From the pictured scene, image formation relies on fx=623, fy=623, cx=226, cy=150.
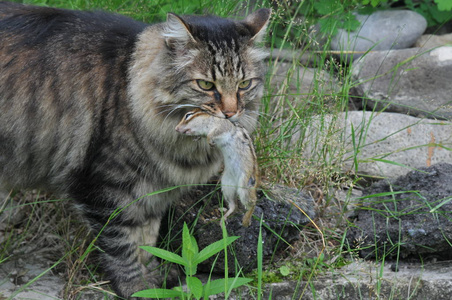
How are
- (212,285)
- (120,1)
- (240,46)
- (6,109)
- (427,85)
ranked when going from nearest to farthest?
(212,285) < (240,46) < (6,109) < (120,1) < (427,85)

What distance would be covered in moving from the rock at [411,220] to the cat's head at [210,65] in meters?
0.89

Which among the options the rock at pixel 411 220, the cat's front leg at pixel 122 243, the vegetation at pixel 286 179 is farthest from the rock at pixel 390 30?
the cat's front leg at pixel 122 243

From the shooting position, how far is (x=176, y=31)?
8.50 feet

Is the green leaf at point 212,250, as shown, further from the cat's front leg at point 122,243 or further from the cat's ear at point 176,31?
the cat's ear at point 176,31

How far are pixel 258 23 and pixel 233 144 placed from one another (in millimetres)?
670

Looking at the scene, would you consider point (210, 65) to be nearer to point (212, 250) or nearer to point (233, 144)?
point (233, 144)

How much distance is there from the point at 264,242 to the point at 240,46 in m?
0.92

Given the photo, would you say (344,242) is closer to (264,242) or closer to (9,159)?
(264,242)

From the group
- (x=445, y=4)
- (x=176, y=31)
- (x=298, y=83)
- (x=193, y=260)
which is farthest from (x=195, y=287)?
(x=445, y=4)

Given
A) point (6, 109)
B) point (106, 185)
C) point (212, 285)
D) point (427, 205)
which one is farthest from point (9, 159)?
point (427, 205)

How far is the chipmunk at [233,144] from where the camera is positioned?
7.89 feet

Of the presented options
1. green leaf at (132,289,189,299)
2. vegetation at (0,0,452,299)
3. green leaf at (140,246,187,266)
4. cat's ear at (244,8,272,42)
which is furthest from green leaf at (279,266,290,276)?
cat's ear at (244,8,272,42)

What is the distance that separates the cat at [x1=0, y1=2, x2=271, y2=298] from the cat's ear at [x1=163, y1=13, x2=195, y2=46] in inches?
2.1

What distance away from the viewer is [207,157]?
2.90 meters
